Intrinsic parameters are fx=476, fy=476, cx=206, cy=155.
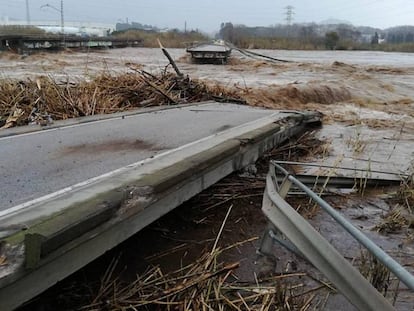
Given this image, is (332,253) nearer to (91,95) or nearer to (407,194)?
(407,194)

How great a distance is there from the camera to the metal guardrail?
1.84 m

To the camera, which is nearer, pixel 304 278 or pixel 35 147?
pixel 304 278

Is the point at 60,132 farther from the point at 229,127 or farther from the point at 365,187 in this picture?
the point at 365,187

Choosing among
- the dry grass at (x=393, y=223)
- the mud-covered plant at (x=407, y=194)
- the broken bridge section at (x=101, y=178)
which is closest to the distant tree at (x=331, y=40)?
the broken bridge section at (x=101, y=178)

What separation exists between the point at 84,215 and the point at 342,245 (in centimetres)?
232

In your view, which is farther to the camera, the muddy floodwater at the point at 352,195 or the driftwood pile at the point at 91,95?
the driftwood pile at the point at 91,95

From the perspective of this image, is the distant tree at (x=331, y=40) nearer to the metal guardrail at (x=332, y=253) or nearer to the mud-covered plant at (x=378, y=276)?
the mud-covered plant at (x=378, y=276)

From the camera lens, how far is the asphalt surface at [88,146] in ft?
9.39

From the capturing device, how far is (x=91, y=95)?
7.08 metres

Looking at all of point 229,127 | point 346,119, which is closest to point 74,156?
point 229,127

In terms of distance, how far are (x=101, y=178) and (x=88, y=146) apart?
3.49ft

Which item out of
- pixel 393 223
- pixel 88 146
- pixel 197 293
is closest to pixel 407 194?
pixel 393 223

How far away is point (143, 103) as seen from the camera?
7281mm

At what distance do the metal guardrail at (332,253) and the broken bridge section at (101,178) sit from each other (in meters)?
0.72
